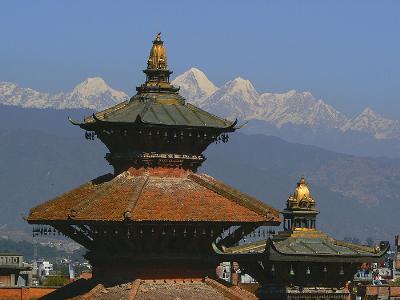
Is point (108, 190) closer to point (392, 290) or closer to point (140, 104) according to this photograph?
point (140, 104)

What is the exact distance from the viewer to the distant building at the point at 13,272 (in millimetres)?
84625

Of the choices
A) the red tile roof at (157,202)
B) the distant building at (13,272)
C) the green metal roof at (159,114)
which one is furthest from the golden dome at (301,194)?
the distant building at (13,272)

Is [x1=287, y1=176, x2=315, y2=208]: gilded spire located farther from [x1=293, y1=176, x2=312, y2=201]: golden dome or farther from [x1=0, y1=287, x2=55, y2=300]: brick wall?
[x1=0, y1=287, x2=55, y2=300]: brick wall

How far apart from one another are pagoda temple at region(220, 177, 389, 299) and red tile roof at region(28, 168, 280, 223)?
1.84 feet

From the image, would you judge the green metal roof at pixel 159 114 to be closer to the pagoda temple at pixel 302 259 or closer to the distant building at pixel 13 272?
the pagoda temple at pixel 302 259

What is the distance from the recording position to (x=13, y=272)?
87.6 m

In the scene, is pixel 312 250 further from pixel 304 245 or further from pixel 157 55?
pixel 157 55

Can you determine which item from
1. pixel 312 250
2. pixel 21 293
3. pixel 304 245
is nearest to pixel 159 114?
pixel 304 245

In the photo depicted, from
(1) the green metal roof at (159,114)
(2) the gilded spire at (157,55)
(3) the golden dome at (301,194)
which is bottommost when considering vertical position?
(3) the golden dome at (301,194)

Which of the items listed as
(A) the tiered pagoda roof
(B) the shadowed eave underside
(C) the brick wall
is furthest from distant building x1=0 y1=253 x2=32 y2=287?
(B) the shadowed eave underside

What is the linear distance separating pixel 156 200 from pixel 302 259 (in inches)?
118

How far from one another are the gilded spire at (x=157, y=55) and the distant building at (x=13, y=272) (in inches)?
2036

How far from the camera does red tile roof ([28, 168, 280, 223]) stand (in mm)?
26594

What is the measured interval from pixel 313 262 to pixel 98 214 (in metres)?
4.04
